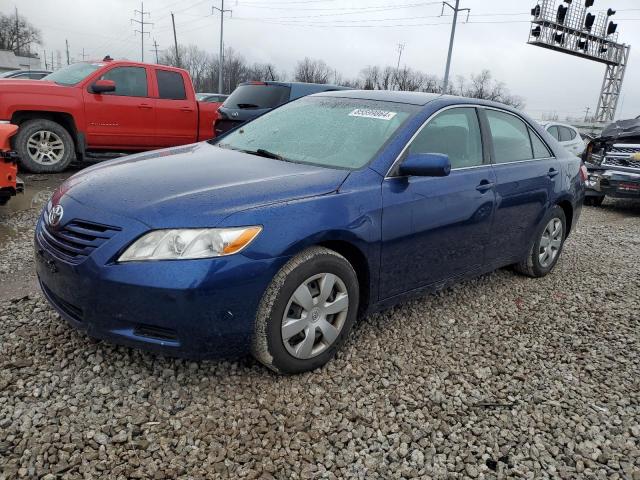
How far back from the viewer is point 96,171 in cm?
303

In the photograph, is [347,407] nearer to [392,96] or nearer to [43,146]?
[392,96]

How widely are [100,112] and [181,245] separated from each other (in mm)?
6542

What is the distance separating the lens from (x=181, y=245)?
2332mm

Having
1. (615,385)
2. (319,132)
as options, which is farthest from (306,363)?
(615,385)

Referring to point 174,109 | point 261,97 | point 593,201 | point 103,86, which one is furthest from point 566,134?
point 103,86

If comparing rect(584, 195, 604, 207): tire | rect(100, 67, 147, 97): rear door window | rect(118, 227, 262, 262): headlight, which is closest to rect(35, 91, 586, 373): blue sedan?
rect(118, 227, 262, 262): headlight

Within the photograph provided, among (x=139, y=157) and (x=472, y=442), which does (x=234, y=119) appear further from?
(x=472, y=442)

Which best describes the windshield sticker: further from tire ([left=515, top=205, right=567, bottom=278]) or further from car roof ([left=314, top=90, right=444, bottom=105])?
tire ([left=515, top=205, right=567, bottom=278])

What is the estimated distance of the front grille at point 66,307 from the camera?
8.27ft

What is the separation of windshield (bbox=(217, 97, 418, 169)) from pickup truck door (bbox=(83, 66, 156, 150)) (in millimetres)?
4928

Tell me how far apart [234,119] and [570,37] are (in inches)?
1069

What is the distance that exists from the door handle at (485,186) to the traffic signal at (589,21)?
30.4 metres

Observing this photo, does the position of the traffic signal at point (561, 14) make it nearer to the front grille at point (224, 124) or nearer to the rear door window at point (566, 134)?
the rear door window at point (566, 134)

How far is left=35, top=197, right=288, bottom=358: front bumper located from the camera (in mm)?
2291
